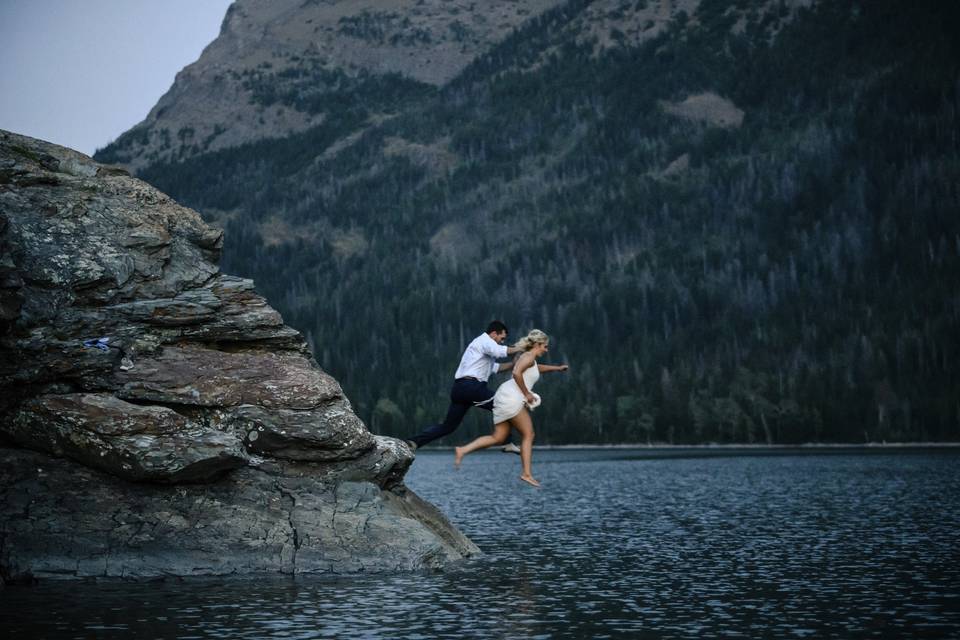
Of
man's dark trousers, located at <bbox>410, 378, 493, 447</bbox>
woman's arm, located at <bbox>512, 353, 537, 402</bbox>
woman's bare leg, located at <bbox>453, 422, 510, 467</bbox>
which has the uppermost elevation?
woman's arm, located at <bbox>512, 353, 537, 402</bbox>

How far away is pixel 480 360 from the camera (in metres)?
31.2

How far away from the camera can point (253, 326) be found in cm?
3172

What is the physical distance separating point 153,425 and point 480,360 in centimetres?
829

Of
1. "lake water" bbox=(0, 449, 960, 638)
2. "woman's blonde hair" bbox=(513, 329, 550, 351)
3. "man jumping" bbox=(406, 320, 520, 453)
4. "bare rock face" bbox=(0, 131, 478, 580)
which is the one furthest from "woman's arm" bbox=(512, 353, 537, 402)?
"lake water" bbox=(0, 449, 960, 638)

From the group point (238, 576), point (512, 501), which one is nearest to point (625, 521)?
point (512, 501)

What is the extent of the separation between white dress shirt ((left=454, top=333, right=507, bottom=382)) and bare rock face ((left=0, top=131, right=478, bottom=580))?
9.40 ft

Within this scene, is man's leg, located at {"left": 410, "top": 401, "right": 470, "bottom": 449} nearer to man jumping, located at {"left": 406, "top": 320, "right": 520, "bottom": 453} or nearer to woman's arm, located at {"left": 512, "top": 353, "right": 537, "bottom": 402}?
man jumping, located at {"left": 406, "top": 320, "right": 520, "bottom": 453}

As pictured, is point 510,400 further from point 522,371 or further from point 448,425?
point 448,425

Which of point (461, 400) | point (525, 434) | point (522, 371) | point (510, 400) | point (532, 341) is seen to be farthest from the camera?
point (525, 434)

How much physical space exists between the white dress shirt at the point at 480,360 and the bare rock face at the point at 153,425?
2.86m

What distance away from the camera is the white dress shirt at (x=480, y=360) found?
30750 mm

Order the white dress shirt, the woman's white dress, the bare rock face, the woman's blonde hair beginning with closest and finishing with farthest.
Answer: the bare rock face → the woman's blonde hair → the white dress shirt → the woman's white dress

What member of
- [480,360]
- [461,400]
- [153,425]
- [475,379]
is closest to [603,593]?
[461,400]

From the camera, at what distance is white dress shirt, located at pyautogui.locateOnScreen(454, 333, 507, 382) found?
30.8 meters
